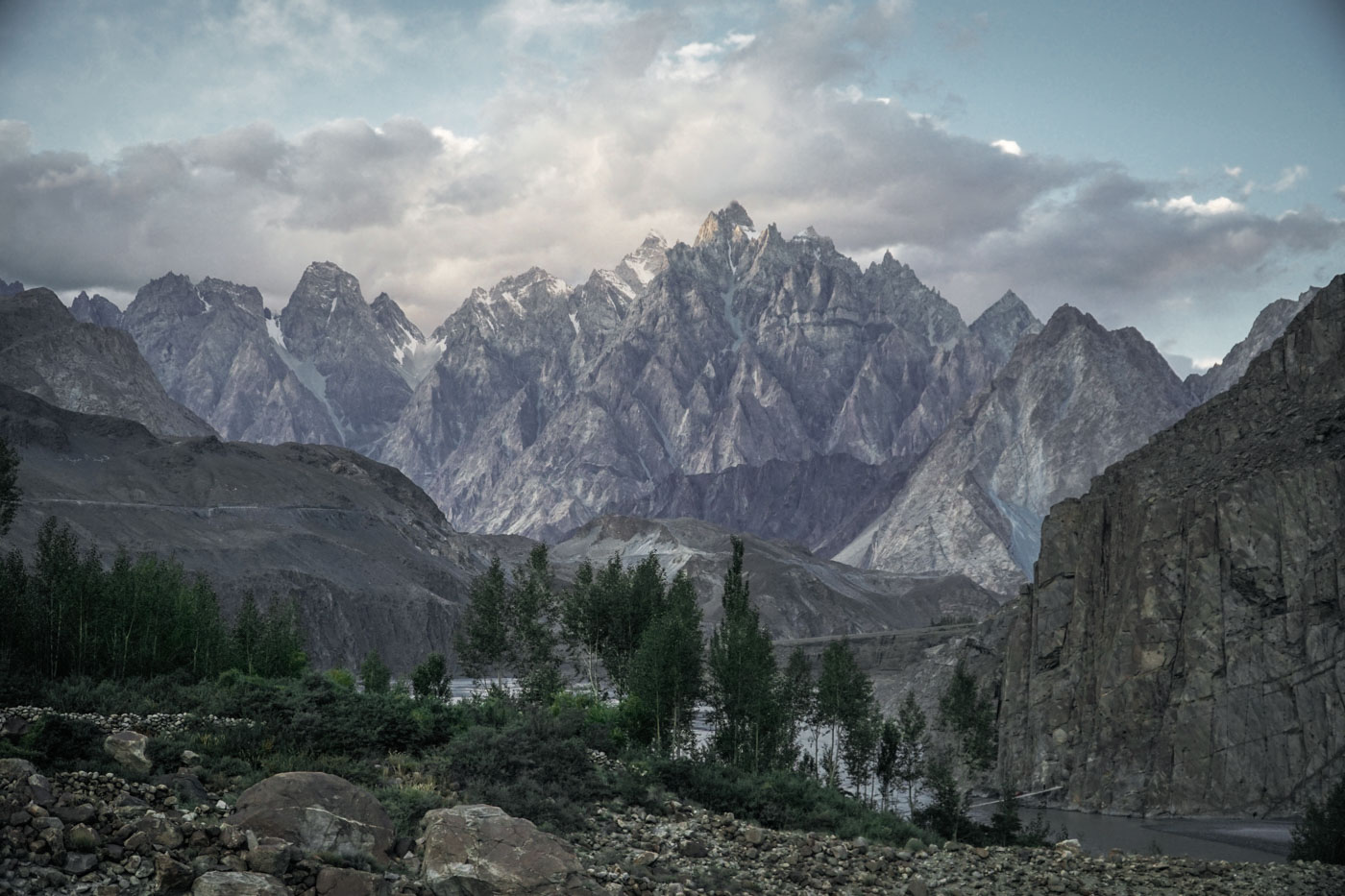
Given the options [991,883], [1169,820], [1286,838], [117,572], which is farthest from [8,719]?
[1169,820]

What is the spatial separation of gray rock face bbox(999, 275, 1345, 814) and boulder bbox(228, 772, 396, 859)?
80.8m

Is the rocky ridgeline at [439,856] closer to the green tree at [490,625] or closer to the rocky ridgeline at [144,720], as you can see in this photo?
the rocky ridgeline at [144,720]

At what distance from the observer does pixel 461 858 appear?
24547 mm

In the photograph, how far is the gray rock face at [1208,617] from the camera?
294ft

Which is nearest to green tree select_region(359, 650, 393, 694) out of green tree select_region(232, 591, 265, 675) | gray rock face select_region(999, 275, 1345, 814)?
green tree select_region(232, 591, 265, 675)

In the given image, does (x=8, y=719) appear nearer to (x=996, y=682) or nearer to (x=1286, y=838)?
(x=1286, y=838)

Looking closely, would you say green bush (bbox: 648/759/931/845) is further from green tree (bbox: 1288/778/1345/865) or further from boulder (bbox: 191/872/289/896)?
boulder (bbox: 191/872/289/896)

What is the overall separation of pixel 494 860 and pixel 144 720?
14423mm

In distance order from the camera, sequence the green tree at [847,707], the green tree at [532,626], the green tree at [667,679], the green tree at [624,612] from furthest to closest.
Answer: the green tree at [847,707] < the green tree at [624,612] < the green tree at [532,626] < the green tree at [667,679]

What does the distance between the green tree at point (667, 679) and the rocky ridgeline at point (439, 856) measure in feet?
72.5

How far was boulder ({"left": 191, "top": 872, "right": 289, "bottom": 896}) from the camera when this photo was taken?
21125mm

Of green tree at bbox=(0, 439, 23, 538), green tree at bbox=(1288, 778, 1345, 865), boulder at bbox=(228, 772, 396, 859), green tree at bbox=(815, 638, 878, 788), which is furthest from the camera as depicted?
green tree at bbox=(815, 638, 878, 788)

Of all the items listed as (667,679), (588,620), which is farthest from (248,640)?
(667,679)

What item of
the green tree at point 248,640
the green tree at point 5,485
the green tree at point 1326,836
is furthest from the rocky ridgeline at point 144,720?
the green tree at point 248,640
